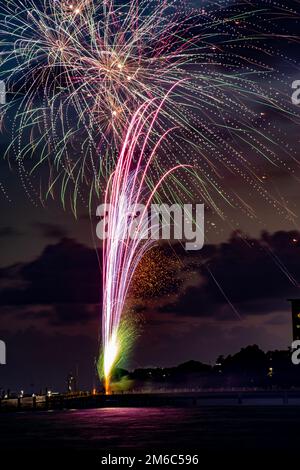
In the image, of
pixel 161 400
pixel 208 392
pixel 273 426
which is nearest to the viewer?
pixel 273 426

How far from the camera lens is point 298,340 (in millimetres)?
136250

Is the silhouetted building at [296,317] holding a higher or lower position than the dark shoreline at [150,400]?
higher

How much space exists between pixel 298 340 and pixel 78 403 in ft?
288

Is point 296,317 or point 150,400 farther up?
point 296,317

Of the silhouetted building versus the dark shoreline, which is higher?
the silhouetted building

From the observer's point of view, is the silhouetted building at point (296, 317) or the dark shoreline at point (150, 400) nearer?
the dark shoreline at point (150, 400)

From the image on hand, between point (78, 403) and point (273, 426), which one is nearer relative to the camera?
point (273, 426)

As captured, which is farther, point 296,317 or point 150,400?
point 296,317

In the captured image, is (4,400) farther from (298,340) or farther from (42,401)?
(298,340)

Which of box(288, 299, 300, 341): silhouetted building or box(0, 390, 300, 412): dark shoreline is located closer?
box(0, 390, 300, 412): dark shoreline

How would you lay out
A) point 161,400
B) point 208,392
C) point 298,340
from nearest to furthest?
point 161,400, point 208,392, point 298,340

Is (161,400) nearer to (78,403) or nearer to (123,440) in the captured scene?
(78,403)
